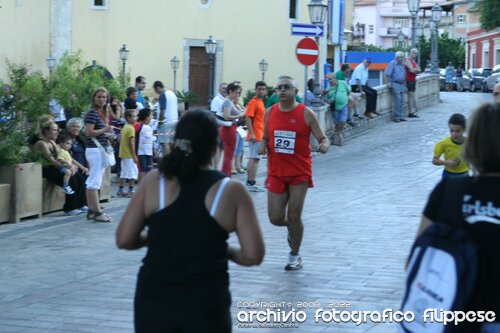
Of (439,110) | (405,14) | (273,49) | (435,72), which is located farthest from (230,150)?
(405,14)

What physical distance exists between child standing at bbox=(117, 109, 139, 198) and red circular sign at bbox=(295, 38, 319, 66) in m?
8.26

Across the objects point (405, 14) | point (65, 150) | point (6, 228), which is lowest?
point (6, 228)

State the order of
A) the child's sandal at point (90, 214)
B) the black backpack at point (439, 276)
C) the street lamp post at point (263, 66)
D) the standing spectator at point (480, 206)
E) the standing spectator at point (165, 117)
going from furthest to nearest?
the street lamp post at point (263, 66), the standing spectator at point (165, 117), the child's sandal at point (90, 214), the standing spectator at point (480, 206), the black backpack at point (439, 276)

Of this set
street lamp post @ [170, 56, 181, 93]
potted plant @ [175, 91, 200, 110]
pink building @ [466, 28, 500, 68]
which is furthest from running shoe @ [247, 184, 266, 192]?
pink building @ [466, 28, 500, 68]

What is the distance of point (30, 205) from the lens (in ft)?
44.6

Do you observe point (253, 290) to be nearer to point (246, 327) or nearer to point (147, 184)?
point (246, 327)

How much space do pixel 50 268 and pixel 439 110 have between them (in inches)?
1003

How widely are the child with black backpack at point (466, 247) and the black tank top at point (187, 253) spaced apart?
2.83ft

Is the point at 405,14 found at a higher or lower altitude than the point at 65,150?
higher

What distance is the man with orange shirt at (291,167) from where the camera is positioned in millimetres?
9648

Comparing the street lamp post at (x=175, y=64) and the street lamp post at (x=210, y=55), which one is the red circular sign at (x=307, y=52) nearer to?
the street lamp post at (x=210, y=55)

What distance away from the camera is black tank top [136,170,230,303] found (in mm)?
4133

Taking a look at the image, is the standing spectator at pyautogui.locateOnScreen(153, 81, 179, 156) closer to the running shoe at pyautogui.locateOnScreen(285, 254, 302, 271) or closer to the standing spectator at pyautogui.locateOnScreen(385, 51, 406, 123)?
the running shoe at pyautogui.locateOnScreen(285, 254, 302, 271)

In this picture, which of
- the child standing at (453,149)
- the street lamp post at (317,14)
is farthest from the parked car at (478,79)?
the child standing at (453,149)
